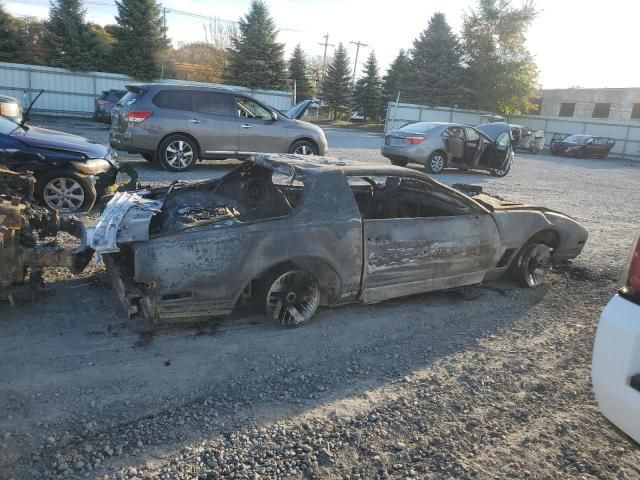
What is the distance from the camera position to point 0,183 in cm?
484

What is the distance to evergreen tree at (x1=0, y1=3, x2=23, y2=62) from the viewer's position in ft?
91.4

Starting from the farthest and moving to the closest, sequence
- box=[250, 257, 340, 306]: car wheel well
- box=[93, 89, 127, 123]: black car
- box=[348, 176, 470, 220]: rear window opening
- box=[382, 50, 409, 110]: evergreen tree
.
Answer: box=[382, 50, 409, 110]: evergreen tree, box=[93, 89, 127, 123]: black car, box=[348, 176, 470, 220]: rear window opening, box=[250, 257, 340, 306]: car wheel well

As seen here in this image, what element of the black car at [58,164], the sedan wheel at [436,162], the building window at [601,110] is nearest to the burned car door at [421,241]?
the black car at [58,164]

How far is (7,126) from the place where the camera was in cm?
638

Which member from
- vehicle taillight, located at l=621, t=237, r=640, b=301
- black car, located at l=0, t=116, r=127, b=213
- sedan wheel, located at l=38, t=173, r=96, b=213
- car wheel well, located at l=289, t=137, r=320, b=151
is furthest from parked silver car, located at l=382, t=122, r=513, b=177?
vehicle taillight, located at l=621, t=237, r=640, b=301

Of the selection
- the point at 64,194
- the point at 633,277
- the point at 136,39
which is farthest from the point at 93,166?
the point at 136,39

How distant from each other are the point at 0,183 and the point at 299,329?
11.3 ft

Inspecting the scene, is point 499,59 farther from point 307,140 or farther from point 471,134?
point 307,140

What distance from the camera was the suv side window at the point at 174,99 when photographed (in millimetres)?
9812

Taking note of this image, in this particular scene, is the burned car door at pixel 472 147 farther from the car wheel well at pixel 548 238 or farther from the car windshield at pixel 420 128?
the car wheel well at pixel 548 238

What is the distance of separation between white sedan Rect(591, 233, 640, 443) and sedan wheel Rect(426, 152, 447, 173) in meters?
11.4

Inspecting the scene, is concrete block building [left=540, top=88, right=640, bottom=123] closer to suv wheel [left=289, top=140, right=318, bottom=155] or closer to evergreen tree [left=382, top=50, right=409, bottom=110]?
evergreen tree [left=382, top=50, right=409, bottom=110]

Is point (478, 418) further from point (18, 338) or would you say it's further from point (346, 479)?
point (18, 338)

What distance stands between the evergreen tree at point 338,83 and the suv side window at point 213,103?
121ft
